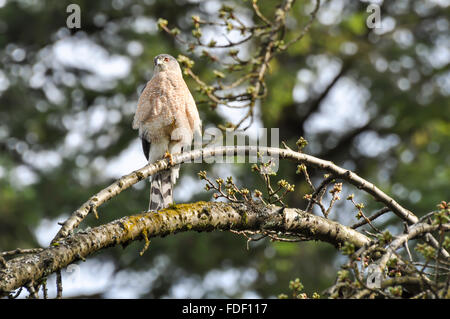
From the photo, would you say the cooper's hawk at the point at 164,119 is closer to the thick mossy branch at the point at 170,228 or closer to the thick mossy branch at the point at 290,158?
the thick mossy branch at the point at 290,158

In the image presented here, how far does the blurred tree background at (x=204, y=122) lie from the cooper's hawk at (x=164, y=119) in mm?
3645

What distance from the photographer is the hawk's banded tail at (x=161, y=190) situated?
515 centimetres

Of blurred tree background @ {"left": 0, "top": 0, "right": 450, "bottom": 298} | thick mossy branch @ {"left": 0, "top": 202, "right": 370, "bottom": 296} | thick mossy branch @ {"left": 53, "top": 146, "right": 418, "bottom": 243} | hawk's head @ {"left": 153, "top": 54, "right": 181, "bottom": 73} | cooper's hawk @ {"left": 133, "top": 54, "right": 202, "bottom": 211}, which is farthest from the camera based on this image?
blurred tree background @ {"left": 0, "top": 0, "right": 450, "bottom": 298}

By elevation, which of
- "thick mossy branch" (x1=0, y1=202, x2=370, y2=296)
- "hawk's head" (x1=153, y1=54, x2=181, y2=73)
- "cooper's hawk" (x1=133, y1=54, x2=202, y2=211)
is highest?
"hawk's head" (x1=153, y1=54, x2=181, y2=73)

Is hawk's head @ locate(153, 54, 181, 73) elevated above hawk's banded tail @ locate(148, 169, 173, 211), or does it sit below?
above

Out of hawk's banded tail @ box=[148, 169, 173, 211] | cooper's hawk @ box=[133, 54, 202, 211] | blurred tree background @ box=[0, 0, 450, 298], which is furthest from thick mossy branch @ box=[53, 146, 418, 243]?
blurred tree background @ box=[0, 0, 450, 298]

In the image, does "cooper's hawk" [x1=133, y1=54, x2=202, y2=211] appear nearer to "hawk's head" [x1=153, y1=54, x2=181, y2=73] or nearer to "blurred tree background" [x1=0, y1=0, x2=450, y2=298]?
"hawk's head" [x1=153, y1=54, x2=181, y2=73]

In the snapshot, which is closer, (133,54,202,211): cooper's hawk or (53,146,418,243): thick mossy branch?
(53,146,418,243): thick mossy branch

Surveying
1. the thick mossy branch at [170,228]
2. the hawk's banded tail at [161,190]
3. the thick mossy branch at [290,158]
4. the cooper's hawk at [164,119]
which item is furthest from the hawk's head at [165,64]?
the thick mossy branch at [170,228]

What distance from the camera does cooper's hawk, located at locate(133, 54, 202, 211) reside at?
4773 mm

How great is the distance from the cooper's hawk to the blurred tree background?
12.0 feet

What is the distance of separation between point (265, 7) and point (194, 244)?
4104 mm
